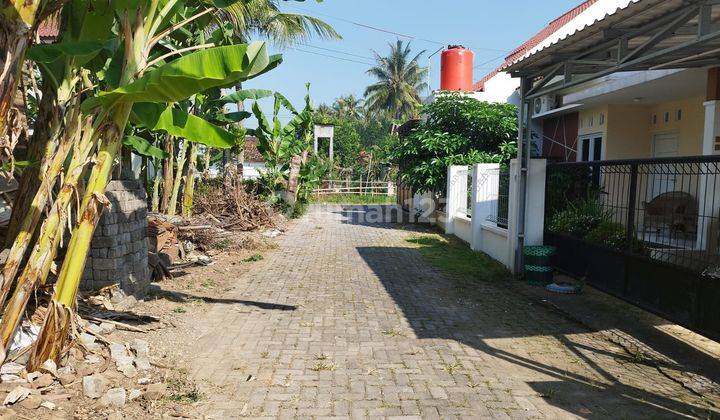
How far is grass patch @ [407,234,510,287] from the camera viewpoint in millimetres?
9664

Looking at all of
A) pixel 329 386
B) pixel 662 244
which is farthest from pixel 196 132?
pixel 662 244

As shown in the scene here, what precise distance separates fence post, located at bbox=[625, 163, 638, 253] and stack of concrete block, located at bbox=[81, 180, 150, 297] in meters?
6.35

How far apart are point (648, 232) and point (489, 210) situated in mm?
5463

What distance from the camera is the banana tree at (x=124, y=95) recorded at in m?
3.88

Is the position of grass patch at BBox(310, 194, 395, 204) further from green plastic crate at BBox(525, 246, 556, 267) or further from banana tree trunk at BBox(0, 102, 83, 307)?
banana tree trunk at BBox(0, 102, 83, 307)

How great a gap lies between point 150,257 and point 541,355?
5919mm

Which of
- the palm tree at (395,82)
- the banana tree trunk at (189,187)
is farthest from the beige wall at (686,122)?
the palm tree at (395,82)

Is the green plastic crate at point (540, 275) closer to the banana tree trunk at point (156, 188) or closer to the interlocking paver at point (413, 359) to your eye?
the interlocking paver at point (413, 359)

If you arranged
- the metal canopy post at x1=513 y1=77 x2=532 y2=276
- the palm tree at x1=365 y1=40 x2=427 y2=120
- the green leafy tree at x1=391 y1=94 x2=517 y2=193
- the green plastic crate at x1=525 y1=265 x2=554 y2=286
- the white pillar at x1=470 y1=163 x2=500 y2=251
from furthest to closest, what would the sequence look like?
the palm tree at x1=365 y1=40 x2=427 y2=120 < the green leafy tree at x1=391 y1=94 x2=517 y2=193 < the white pillar at x1=470 y1=163 x2=500 y2=251 < the metal canopy post at x1=513 y1=77 x2=532 y2=276 < the green plastic crate at x1=525 y1=265 x2=554 y2=286

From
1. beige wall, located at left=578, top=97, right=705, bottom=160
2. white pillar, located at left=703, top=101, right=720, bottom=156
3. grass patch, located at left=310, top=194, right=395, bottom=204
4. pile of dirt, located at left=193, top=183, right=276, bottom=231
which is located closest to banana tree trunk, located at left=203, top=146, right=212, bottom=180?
pile of dirt, located at left=193, top=183, right=276, bottom=231

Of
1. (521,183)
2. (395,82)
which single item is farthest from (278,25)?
(395,82)

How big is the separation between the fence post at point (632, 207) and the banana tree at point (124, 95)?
514cm

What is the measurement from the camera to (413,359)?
211 inches

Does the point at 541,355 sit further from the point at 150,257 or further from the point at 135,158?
the point at 135,158
